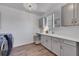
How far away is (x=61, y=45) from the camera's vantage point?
153 centimetres

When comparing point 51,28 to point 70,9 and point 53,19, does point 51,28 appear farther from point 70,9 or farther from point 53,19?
point 70,9

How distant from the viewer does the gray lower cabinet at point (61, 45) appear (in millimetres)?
1409

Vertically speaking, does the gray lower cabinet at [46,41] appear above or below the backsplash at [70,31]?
below

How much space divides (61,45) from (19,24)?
2.53 feet

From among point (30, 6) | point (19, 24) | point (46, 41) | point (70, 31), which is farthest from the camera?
point (46, 41)

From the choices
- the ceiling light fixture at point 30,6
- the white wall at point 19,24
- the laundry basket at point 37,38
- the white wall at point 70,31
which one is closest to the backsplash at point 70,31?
the white wall at point 70,31

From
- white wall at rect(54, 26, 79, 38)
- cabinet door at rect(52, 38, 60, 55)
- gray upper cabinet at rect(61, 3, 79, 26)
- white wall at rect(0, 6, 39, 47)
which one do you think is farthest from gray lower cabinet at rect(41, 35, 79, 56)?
gray upper cabinet at rect(61, 3, 79, 26)

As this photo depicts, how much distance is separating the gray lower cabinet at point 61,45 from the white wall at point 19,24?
25cm

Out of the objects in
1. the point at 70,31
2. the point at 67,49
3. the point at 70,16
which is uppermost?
the point at 70,16

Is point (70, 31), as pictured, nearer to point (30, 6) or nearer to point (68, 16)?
point (68, 16)

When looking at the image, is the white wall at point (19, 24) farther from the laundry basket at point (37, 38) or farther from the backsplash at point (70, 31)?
the backsplash at point (70, 31)

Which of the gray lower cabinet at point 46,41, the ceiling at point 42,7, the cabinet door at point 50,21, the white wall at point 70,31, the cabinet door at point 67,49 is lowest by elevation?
the cabinet door at point 67,49

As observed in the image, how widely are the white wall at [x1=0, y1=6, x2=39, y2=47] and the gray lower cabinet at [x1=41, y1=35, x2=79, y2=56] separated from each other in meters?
0.25

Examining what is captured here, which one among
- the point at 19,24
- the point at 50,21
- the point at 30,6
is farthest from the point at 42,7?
the point at 19,24
